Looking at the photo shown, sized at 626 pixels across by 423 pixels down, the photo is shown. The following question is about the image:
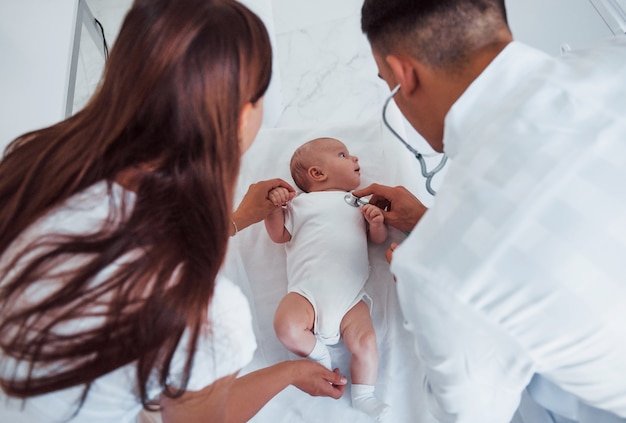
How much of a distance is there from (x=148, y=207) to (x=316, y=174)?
0.90 metres

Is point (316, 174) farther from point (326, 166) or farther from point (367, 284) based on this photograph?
point (367, 284)

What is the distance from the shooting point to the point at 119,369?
729mm

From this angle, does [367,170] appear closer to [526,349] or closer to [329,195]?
[329,195]

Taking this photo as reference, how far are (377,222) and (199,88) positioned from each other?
2.69ft

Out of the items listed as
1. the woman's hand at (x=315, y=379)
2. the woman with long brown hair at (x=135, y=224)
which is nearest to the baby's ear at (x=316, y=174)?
the woman's hand at (x=315, y=379)

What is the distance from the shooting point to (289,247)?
1465mm

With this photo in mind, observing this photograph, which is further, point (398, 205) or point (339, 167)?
point (339, 167)

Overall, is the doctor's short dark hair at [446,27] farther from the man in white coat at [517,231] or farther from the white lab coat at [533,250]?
the white lab coat at [533,250]

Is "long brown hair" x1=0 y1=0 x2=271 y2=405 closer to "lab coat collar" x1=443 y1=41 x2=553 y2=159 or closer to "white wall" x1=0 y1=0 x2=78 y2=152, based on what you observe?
"lab coat collar" x1=443 y1=41 x2=553 y2=159

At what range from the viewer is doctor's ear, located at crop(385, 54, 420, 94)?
0.94m

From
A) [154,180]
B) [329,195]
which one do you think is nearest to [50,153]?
[154,180]

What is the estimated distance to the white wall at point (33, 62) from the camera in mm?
1282

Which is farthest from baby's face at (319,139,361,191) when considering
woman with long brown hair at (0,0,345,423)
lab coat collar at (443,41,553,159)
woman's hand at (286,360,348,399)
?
woman with long brown hair at (0,0,345,423)

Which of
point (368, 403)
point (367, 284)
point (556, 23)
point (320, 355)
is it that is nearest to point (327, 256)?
point (367, 284)
